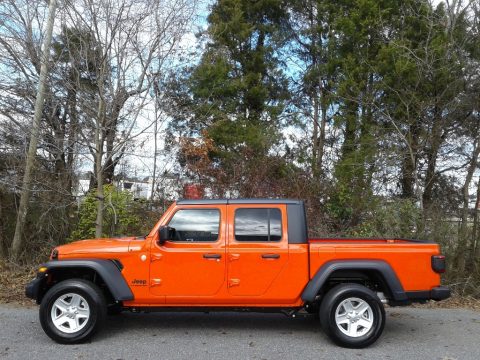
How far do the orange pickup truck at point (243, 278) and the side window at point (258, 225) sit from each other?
0.8 inches

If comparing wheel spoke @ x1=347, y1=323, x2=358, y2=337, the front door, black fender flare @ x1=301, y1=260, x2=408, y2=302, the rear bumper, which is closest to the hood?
the front door

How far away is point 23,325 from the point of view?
6.95 metres

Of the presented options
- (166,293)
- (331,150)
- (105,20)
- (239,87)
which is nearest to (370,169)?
(331,150)

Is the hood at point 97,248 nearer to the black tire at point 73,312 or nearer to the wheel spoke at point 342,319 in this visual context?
the black tire at point 73,312

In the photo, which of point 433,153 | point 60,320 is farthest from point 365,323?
point 433,153

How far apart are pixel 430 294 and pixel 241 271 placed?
7.49ft

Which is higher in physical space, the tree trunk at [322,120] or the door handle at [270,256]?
the tree trunk at [322,120]

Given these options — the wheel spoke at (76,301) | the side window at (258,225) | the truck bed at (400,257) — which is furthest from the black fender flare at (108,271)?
the truck bed at (400,257)

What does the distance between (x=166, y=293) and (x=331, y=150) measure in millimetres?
15731

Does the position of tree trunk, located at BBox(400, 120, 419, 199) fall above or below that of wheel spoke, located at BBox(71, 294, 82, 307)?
above

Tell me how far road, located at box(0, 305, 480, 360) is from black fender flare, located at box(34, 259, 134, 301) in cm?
60

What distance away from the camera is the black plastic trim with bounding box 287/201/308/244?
6.31 meters

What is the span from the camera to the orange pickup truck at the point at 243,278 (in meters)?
6.11

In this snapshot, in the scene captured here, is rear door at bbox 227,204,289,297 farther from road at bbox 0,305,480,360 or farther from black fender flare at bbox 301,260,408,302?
road at bbox 0,305,480,360
